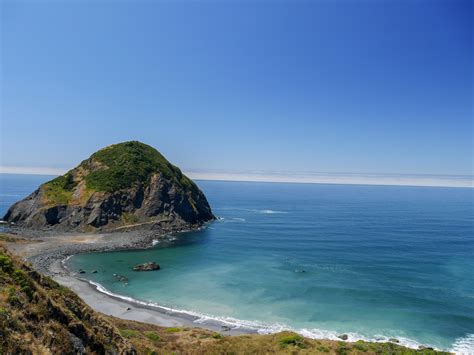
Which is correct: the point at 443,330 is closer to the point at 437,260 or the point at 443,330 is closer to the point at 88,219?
the point at 437,260

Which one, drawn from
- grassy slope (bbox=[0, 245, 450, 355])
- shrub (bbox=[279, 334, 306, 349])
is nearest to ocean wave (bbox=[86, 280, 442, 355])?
grassy slope (bbox=[0, 245, 450, 355])

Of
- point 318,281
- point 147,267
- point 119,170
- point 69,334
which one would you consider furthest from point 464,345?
point 119,170

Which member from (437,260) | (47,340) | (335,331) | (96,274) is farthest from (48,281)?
(437,260)

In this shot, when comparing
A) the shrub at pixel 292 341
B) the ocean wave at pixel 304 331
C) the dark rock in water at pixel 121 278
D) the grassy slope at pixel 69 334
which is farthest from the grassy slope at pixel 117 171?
the shrub at pixel 292 341

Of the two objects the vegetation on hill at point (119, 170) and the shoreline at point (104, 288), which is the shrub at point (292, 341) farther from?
the vegetation on hill at point (119, 170)

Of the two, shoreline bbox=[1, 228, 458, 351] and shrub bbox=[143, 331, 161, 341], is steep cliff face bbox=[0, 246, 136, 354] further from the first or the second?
shoreline bbox=[1, 228, 458, 351]
